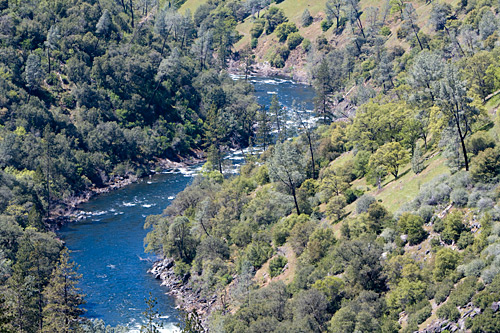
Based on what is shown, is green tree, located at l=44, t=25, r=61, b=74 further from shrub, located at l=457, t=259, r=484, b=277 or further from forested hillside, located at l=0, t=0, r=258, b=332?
shrub, located at l=457, t=259, r=484, b=277

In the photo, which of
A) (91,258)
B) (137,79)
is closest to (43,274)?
(91,258)

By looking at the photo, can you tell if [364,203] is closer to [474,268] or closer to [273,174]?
[273,174]

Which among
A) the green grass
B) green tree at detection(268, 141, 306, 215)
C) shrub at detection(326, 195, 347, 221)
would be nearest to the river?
green tree at detection(268, 141, 306, 215)

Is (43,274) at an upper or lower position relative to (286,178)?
lower

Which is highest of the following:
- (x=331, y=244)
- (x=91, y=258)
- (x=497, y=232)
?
(x=497, y=232)

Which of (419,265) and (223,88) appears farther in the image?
(223,88)

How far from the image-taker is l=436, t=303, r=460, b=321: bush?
53.8 meters

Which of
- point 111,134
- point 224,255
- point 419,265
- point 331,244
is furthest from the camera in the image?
point 111,134

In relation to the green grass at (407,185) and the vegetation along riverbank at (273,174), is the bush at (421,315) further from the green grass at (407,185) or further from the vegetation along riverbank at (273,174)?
the green grass at (407,185)

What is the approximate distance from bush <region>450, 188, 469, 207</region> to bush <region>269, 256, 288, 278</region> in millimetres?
28778

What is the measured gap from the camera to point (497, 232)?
6088cm

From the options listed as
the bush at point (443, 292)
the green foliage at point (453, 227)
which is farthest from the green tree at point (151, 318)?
the green foliage at point (453, 227)

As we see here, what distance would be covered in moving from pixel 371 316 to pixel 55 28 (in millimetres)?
137185

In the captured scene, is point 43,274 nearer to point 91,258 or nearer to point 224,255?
point 91,258
